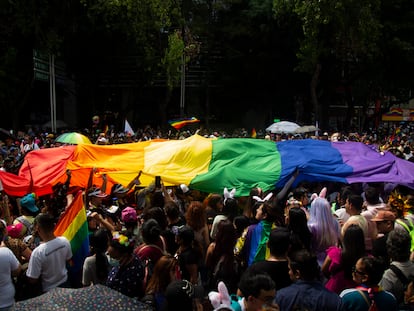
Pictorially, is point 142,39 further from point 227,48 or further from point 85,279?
point 85,279

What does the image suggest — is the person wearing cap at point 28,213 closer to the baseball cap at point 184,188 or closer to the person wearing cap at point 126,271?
the person wearing cap at point 126,271

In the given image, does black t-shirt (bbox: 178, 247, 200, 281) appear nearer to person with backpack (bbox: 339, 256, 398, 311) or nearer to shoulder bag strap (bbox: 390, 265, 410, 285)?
person with backpack (bbox: 339, 256, 398, 311)

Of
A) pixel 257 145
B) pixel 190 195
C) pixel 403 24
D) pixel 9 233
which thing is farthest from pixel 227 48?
pixel 9 233

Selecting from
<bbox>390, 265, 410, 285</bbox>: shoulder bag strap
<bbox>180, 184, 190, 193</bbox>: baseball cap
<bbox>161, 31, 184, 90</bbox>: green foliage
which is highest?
<bbox>161, 31, 184, 90</bbox>: green foliage

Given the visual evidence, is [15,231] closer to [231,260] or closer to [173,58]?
[231,260]

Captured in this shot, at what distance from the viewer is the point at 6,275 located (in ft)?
14.4

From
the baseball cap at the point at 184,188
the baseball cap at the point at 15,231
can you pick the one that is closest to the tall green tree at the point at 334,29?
the baseball cap at the point at 184,188

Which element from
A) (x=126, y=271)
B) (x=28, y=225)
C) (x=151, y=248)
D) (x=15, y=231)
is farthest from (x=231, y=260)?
(x=28, y=225)

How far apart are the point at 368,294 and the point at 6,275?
2.95m

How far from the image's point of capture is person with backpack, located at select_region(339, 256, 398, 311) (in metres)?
3.55

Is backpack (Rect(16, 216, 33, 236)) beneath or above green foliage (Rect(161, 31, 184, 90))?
beneath

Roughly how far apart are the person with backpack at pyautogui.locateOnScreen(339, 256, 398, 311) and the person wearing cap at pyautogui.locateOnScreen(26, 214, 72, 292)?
2.53 meters

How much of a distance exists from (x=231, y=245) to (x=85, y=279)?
1383 mm

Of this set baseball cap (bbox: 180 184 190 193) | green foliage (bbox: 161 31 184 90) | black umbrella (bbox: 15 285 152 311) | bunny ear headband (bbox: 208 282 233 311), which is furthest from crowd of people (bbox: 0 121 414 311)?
green foliage (bbox: 161 31 184 90)
